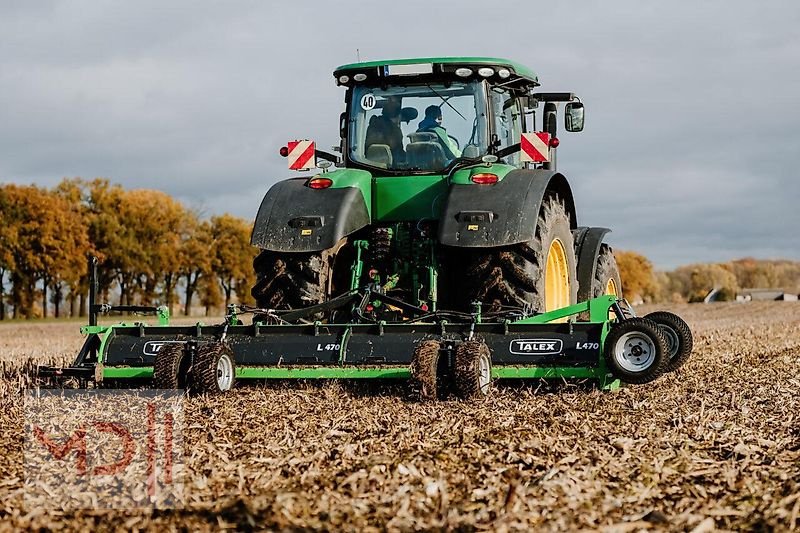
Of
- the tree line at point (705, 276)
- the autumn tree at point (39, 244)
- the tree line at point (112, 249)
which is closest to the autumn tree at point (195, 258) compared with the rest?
the tree line at point (112, 249)

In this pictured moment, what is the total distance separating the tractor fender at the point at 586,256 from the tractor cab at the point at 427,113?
1.03 metres

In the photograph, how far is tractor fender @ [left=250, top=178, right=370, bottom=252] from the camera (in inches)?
307

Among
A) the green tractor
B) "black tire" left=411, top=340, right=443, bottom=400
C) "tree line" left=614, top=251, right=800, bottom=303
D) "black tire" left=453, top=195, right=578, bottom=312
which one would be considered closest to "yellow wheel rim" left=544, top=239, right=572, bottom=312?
the green tractor

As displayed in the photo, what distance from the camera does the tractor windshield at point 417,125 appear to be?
8.39 metres

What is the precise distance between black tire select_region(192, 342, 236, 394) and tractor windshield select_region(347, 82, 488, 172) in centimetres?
229

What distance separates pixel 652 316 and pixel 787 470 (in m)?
2.56

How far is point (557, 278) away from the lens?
28.2ft

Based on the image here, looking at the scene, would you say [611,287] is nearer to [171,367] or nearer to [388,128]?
[388,128]

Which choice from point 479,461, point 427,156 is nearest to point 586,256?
point 427,156

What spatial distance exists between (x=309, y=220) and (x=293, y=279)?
→ 46cm

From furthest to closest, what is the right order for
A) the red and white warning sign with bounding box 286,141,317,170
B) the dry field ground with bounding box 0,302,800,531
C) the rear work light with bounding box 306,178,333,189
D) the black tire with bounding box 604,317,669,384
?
1. the red and white warning sign with bounding box 286,141,317,170
2. the rear work light with bounding box 306,178,333,189
3. the black tire with bounding box 604,317,669,384
4. the dry field ground with bounding box 0,302,800,531

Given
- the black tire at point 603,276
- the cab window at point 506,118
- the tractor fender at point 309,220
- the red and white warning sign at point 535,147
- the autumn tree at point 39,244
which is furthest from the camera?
the autumn tree at point 39,244

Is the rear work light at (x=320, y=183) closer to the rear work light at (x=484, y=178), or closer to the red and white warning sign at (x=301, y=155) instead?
the red and white warning sign at (x=301, y=155)

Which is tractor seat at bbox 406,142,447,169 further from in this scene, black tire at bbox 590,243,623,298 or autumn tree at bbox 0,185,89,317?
autumn tree at bbox 0,185,89,317
